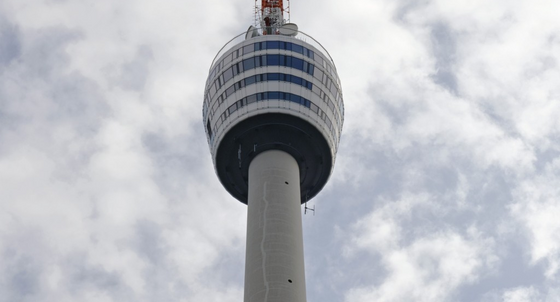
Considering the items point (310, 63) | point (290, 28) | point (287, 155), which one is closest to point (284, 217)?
point (287, 155)

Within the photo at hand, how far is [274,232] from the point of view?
6456cm

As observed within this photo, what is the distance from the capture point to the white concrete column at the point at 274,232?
2413 inches

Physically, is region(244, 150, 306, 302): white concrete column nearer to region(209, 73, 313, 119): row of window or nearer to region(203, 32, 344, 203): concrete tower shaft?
region(203, 32, 344, 203): concrete tower shaft

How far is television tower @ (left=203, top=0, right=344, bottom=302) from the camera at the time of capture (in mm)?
65812

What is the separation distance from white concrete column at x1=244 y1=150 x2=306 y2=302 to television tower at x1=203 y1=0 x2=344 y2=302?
0.33 feet

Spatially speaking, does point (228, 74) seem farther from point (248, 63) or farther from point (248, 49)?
point (248, 49)

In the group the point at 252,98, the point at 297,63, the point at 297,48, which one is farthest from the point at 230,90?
the point at 297,48

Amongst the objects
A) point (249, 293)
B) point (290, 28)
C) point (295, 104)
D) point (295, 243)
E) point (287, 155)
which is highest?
point (290, 28)

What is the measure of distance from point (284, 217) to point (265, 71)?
649 inches

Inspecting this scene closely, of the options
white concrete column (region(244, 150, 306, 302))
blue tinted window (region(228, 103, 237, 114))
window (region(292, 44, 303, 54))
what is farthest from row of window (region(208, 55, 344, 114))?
white concrete column (region(244, 150, 306, 302))

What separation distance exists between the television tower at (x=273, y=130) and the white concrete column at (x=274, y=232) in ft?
0.33

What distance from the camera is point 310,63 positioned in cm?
7562

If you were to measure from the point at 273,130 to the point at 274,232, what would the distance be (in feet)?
38.2

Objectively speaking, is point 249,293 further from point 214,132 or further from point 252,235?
point 214,132
